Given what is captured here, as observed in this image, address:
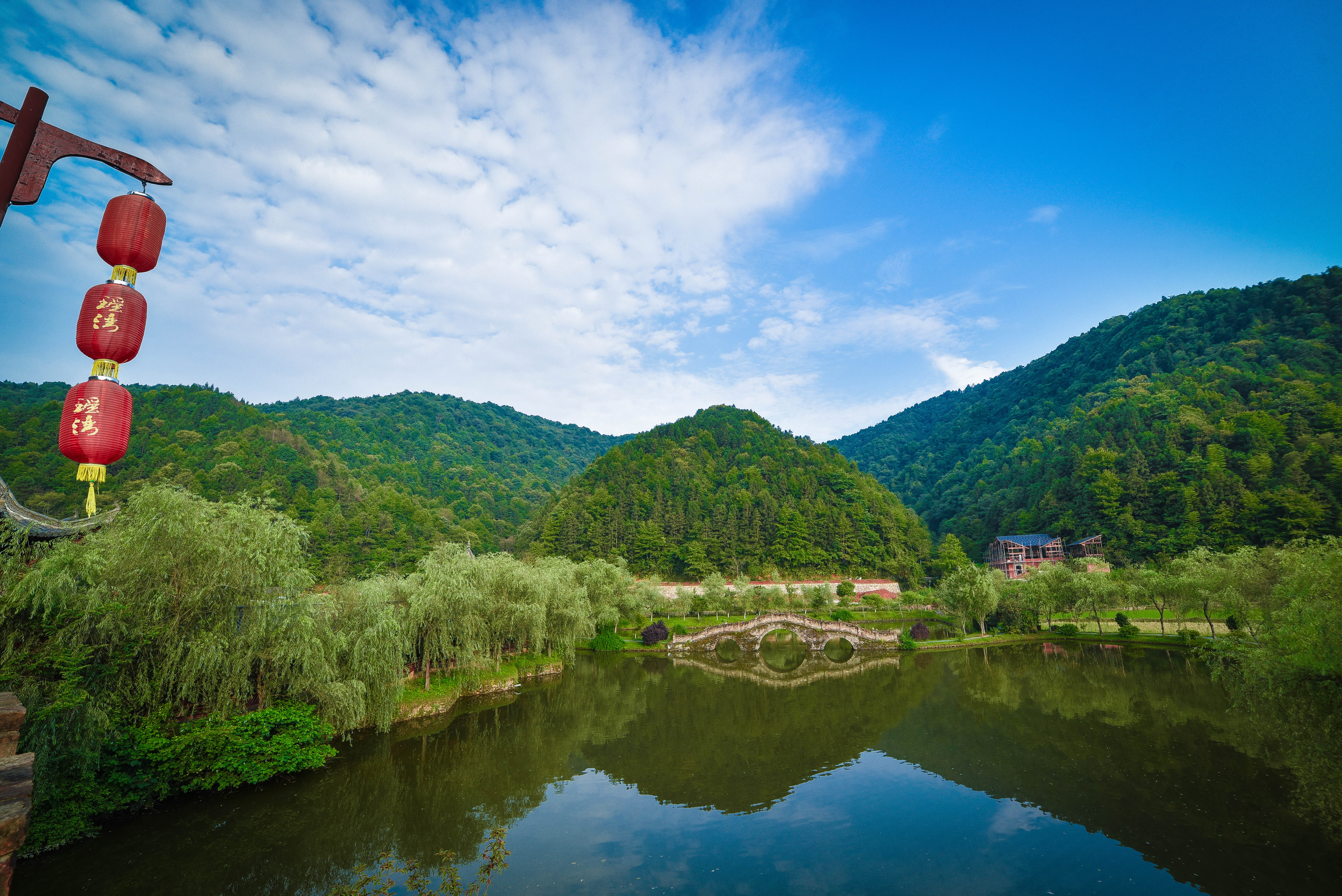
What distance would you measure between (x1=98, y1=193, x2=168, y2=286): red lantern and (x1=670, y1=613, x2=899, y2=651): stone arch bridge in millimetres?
38785

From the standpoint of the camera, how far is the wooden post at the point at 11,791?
2326mm

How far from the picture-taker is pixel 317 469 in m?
78.8

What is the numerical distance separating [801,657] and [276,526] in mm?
33867

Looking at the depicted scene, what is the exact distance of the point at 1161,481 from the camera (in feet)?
204

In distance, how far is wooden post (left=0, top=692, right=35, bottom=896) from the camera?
233 cm

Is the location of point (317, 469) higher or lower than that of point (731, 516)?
higher

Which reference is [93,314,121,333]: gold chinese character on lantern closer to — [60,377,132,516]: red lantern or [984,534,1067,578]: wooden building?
[60,377,132,516]: red lantern

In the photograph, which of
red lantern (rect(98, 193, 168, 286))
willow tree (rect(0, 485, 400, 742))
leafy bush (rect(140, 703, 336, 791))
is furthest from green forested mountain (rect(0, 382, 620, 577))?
red lantern (rect(98, 193, 168, 286))

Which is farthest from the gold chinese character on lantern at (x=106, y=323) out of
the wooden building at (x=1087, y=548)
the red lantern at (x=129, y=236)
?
the wooden building at (x=1087, y=548)

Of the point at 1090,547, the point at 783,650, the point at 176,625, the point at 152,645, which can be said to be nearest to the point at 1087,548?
the point at 1090,547

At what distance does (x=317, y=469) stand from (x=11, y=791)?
3549 inches

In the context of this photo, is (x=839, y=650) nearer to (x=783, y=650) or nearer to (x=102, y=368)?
(x=783, y=650)

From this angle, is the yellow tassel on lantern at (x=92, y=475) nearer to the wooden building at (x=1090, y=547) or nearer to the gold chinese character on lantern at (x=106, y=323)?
the gold chinese character on lantern at (x=106, y=323)

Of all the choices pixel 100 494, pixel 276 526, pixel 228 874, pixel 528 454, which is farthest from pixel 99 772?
pixel 528 454
